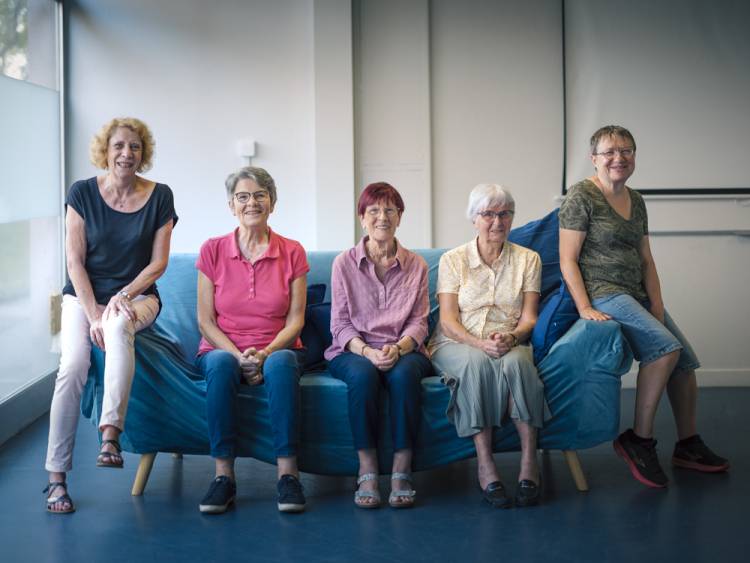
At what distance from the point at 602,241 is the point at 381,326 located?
38.1 inches

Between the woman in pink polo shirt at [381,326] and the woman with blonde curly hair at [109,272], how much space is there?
29.6 inches

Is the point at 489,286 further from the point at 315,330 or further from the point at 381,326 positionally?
the point at 315,330

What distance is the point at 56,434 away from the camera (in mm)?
3408

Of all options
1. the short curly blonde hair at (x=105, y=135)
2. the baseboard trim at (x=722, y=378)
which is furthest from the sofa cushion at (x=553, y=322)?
the baseboard trim at (x=722, y=378)

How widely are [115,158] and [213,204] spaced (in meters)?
1.92

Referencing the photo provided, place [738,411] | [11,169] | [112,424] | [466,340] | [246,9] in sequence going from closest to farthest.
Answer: [112,424]
[466,340]
[11,169]
[738,411]
[246,9]

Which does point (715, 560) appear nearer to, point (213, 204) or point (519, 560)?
point (519, 560)

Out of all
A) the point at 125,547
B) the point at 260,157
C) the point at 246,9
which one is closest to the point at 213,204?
the point at 260,157

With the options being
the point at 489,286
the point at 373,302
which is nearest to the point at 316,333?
the point at 373,302

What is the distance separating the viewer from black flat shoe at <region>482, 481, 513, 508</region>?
339 centimetres

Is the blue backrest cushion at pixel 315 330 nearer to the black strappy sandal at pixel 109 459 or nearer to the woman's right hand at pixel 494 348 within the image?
the woman's right hand at pixel 494 348

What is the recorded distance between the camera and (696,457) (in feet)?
12.6

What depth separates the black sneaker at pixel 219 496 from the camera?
3342mm

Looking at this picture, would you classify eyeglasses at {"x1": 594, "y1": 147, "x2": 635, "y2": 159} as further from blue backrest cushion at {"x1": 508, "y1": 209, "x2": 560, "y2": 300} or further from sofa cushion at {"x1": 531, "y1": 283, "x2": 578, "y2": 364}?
sofa cushion at {"x1": 531, "y1": 283, "x2": 578, "y2": 364}
